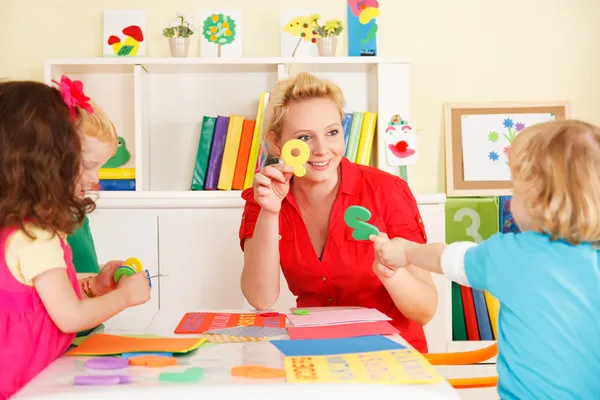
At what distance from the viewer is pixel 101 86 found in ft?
9.69

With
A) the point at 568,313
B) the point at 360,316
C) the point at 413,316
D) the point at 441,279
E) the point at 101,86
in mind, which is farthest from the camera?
the point at 101,86

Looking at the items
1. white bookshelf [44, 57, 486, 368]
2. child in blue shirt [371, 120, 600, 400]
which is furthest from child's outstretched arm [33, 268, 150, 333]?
white bookshelf [44, 57, 486, 368]

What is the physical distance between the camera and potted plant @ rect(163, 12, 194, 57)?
2801 millimetres

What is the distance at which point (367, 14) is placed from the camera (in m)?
2.85

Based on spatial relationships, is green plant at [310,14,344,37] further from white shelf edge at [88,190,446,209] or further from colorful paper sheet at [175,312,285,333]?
colorful paper sheet at [175,312,285,333]

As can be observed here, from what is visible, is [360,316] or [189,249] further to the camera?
[189,249]

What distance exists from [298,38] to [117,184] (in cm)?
95

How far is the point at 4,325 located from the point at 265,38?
6.65 ft

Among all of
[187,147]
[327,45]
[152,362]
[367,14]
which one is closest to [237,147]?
[187,147]

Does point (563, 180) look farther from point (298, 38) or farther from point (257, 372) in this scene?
point (298, 38)

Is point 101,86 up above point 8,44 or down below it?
below

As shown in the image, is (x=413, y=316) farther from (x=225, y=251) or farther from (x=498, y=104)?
(x=498, y=104)

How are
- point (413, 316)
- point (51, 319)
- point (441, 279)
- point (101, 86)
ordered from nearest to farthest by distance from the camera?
point (51, 319), point (413, 316), point (441, 279), point (101, 86)

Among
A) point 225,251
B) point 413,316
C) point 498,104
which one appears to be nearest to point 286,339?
point 413,316
